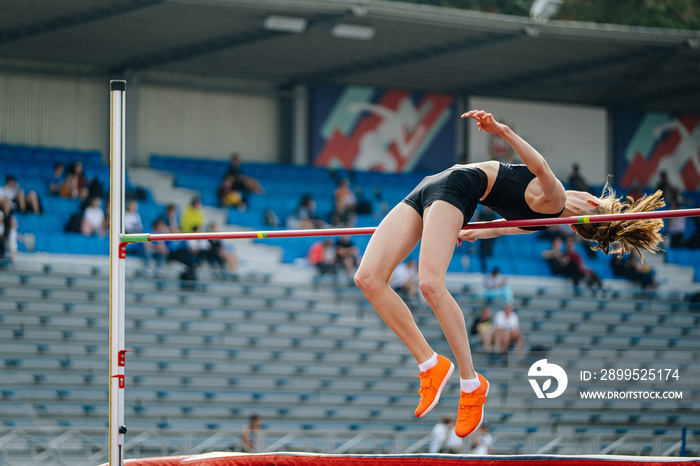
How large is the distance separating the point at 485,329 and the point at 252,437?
10.5 ft

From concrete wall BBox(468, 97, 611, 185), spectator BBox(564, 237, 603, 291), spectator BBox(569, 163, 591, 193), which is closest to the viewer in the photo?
spectator BBox(564, 237, 603, 291)

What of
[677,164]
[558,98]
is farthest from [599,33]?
[677,164]

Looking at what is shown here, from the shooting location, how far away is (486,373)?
10.8m

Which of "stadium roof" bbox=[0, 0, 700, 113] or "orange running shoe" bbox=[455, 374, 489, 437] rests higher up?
"stadium roof" bbox=[0, 0, 700, 113]

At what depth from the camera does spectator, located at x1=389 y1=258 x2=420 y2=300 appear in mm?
12148

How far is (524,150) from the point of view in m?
4.37

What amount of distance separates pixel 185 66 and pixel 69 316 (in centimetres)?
621

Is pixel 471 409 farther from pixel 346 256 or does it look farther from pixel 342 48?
pixel 342 48

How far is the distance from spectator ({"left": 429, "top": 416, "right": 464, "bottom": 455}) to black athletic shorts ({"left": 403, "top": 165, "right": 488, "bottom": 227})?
5.67 metres

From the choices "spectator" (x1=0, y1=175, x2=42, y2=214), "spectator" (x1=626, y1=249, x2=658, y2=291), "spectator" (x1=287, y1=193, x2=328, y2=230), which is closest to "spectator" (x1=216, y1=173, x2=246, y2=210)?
"spectator" (x1=287, y1=193, x2=328, y2=230)

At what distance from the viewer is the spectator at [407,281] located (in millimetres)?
12148

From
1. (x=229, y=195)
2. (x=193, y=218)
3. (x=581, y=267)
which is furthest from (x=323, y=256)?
(x=581, y=267)

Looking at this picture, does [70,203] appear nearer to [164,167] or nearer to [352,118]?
[164,167]

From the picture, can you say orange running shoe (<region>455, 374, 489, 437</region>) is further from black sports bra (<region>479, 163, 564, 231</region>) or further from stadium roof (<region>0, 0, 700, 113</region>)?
stadium roof (<region>0, 0, 700, 113</region>)
